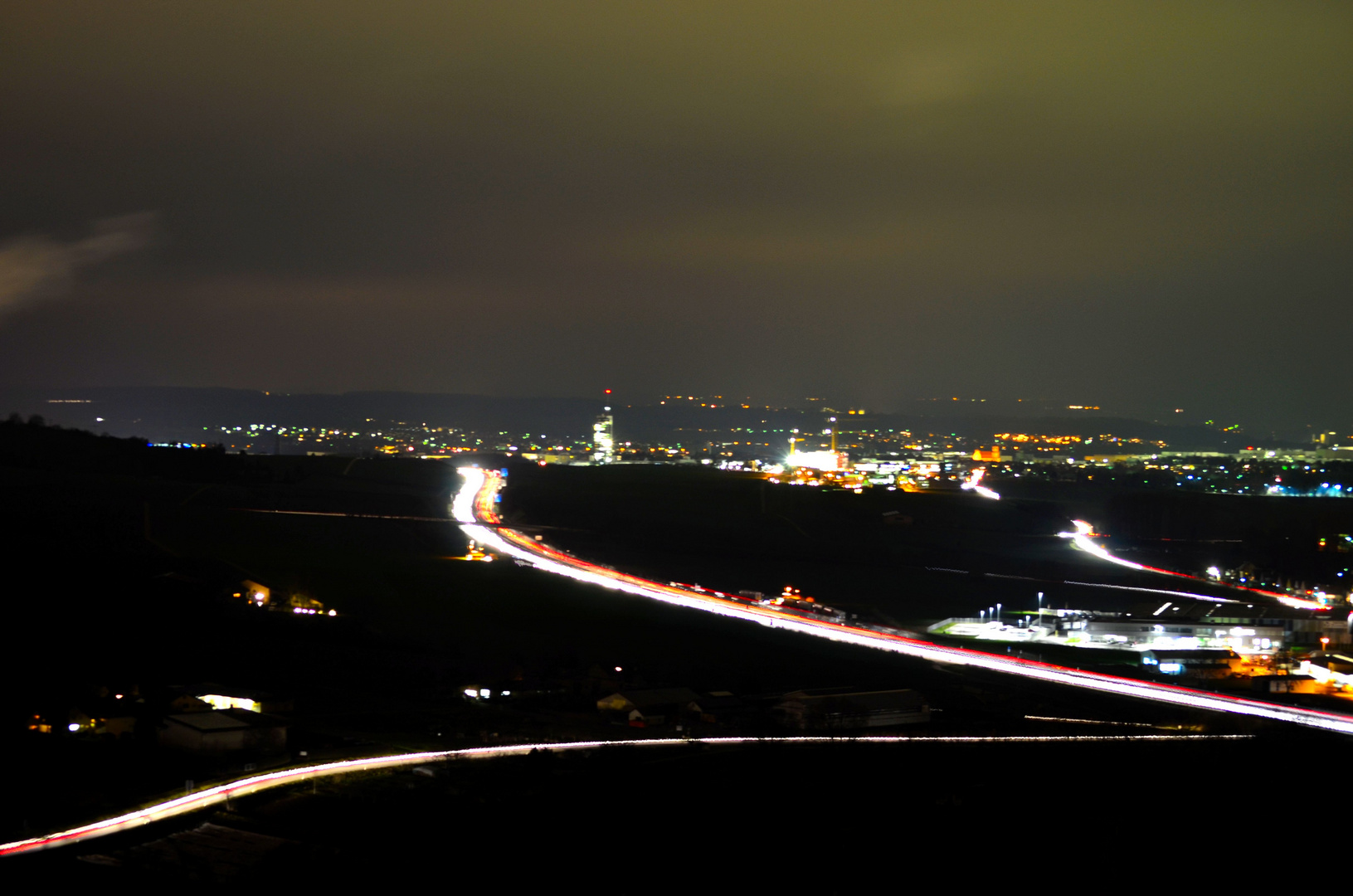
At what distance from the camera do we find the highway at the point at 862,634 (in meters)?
17.8

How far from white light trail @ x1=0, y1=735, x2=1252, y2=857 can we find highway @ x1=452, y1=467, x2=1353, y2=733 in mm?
1870

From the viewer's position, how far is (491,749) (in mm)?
13734

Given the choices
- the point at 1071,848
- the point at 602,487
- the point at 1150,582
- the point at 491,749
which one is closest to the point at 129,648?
the point at 491,749

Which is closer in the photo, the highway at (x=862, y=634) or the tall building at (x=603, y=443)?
the highway at (x=862, y=634)

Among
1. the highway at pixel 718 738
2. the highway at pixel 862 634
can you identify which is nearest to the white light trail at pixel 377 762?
the highway at pixel 718 738

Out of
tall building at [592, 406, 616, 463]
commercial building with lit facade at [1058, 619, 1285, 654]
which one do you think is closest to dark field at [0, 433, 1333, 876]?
commercial building with lit facade at [1058, 619, 1285, 654]

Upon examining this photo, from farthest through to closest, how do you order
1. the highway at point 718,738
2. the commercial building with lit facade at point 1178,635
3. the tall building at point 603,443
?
the tall building at point 603,443
the commercial building with lit facade at point 1178,635
the highway at point 718,738

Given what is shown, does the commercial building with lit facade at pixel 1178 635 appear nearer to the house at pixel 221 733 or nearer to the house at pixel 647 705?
the house at pixel 647 705

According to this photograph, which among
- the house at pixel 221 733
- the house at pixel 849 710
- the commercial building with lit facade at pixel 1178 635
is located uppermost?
the house at pixel 221 733

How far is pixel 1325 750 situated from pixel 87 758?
14883 mm

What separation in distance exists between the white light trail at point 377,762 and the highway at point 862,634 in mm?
1870

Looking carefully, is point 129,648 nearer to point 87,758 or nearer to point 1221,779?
point 87,758

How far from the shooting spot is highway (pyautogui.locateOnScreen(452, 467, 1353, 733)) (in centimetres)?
1782

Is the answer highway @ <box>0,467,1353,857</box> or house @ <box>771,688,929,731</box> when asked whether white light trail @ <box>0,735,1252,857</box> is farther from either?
house @ <box>771,688,929,731</box>
